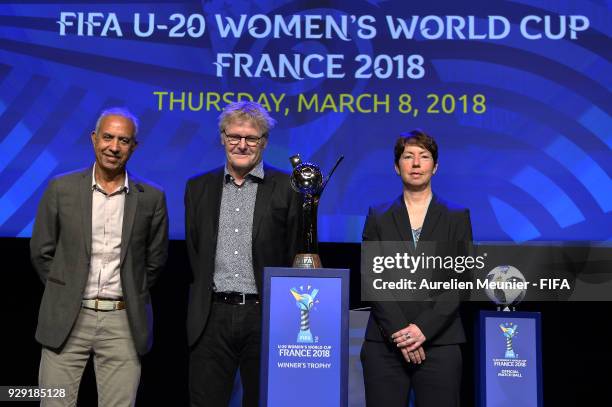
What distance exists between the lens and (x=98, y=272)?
296cm

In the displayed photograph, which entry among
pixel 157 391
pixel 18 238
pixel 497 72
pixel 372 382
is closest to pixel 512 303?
pixel 372 382

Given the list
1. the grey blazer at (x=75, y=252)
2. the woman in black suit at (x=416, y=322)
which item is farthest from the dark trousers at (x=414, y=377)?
the grey blazer at (x=75, y=252)

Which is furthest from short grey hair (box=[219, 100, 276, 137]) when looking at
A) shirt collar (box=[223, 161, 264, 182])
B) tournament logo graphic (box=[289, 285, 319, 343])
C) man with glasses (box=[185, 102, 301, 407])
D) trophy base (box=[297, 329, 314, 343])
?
trophy base (box=[297, 329, 314, 343])

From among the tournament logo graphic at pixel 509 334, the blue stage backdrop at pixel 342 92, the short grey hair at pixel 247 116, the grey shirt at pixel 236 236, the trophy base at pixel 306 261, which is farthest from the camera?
the blue stage backdrop at pixel 342 92

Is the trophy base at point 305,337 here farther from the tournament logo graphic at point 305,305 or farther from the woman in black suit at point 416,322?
the woman in black suit at point 416,322

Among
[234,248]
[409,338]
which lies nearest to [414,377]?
[409,338]

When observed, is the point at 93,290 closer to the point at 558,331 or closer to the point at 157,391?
the point at 157,391

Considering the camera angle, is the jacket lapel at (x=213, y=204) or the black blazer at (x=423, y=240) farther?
the jacket lapel at (x=213, y=204)

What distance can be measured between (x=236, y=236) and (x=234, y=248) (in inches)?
2.0

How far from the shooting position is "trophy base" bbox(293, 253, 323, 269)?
113 inches

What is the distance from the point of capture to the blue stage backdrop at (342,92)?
13.4 ft

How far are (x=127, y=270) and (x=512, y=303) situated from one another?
5.64 ft

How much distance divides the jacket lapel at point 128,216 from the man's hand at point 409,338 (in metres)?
1.10

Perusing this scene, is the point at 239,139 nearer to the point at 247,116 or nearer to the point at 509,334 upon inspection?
the point at 247,116
